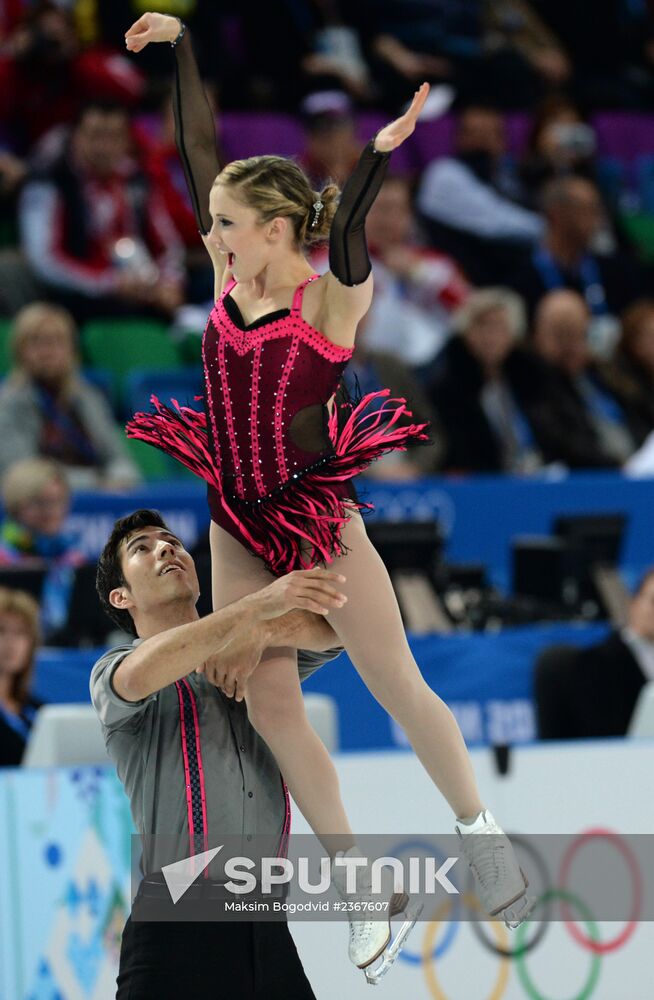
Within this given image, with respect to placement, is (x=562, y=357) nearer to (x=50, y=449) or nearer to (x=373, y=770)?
(x=50, y=449)

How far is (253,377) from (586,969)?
2537 millimetres

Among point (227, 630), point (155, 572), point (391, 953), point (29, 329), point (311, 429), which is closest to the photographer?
point (227, 630)

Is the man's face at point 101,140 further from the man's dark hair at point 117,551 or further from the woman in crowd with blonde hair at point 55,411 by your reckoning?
the man's dark hair at point 117,551

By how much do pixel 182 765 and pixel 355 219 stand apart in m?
1.25

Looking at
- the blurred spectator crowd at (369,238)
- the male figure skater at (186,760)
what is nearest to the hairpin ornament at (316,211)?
the male figure skater at (186,760)

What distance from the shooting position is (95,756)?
4.94 metres

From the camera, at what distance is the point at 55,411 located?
7.33 metres

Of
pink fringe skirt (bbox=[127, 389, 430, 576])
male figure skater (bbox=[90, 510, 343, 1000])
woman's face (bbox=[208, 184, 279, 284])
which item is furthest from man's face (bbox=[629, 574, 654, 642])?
woman's face (bbox=[208, 184, 279, 284])

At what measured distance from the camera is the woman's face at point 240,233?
10.8 feet

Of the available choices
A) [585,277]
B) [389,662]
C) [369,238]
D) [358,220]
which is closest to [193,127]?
[358,220]

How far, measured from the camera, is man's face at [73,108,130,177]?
8.18 meters

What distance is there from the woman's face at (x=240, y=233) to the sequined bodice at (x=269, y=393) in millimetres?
100

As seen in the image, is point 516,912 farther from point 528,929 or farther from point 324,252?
point 324,252

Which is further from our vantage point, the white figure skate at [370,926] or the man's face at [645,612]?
the man's face at [645,612]
